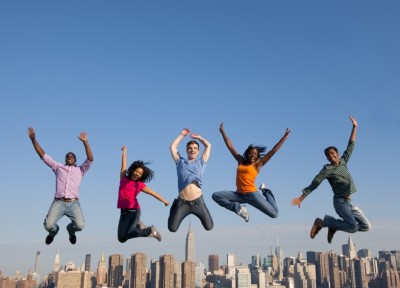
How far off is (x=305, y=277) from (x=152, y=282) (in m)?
70.0

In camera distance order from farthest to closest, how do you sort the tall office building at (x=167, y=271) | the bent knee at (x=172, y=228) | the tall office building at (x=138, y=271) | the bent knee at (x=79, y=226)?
the tall office building at (x=167, y=271)
the tall office building at (x=138, y=271)
the bent knee at (x=79, y=226)
the bent knee at (x=172, y=228)

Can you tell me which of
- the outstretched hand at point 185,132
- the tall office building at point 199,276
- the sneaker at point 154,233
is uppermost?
the outstretched hand at point 185,132

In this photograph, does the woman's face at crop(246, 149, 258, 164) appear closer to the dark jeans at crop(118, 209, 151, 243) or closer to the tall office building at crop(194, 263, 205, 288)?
the dark jeans at crop(118, 209, 151, 243)

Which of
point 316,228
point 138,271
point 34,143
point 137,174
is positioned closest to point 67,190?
point 34,143

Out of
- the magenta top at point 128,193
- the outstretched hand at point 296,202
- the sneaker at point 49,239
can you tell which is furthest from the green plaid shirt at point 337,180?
the sneaker at point 49,239

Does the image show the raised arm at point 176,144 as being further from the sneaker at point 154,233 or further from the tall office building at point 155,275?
the tall office building at point 155,275

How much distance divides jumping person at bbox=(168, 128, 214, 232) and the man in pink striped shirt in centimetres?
237

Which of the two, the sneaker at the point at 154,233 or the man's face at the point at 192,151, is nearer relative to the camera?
the sneaker at the point at 154,233

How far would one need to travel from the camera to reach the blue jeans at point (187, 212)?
10.8 metres

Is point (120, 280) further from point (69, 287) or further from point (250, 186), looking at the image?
point (250, 186)

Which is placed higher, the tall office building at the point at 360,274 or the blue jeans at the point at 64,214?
the blue jeans at the point at 64,214

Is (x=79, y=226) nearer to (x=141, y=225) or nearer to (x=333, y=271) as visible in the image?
(x=141, y=225)

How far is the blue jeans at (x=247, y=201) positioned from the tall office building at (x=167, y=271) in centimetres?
13552

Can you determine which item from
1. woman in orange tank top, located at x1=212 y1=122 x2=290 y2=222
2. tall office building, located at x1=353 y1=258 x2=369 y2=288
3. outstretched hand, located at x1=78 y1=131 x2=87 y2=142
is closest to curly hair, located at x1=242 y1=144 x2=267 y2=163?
woman in orange tank top, located at x1=212 y1=122 x2=290 y2=222
